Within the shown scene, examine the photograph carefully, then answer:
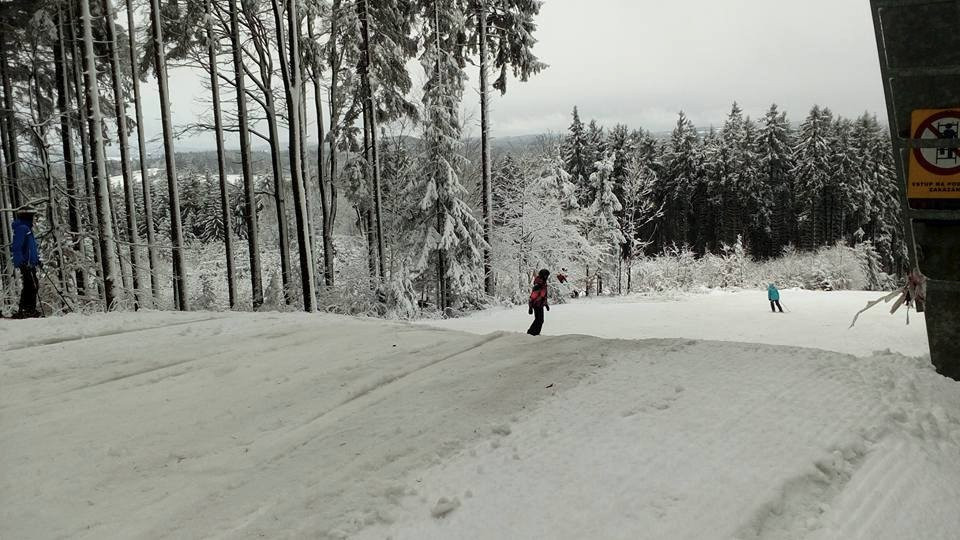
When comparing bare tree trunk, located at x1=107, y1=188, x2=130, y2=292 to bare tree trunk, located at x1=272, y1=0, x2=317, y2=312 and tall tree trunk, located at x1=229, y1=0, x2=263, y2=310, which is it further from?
bare tree trunk, located at x1=272, y1=0, x2=317, y2=312

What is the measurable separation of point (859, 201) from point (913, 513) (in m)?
67.5

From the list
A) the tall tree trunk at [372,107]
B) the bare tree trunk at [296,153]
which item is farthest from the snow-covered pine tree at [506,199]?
the bare tree trunk at [296,153]

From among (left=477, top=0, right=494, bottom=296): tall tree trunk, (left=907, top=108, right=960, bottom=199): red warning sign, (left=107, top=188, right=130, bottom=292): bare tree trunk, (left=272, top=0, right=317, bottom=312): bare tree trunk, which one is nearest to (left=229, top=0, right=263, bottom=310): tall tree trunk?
(left=272, top=0, right=317, bottom=312): bare tree trunk

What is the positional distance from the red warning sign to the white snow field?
1.17 meters

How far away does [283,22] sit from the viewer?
561 inches

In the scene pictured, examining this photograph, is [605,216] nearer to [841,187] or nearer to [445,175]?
[445,175]

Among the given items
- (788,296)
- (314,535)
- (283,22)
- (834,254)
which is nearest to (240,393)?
(314,535)

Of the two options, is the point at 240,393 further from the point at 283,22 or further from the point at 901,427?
the point at 283,22

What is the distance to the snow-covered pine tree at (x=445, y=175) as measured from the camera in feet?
65.8

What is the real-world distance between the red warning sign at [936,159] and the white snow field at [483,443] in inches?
46.0

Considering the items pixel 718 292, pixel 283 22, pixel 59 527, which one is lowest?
pixel 718 292

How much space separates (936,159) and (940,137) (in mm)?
138

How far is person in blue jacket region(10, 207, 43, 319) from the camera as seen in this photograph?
8930 mm

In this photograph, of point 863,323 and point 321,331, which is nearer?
point 321,331
